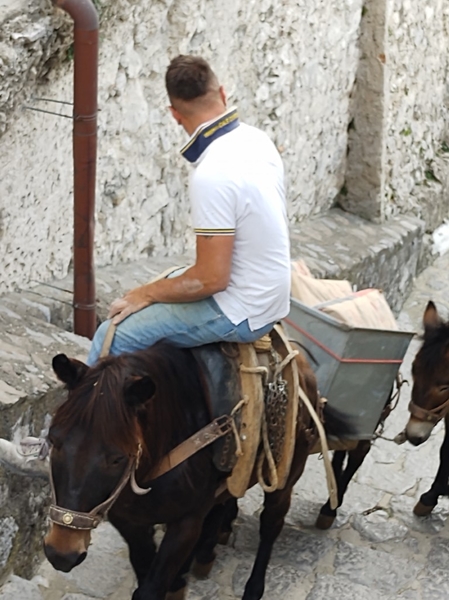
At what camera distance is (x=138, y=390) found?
9.37 feet

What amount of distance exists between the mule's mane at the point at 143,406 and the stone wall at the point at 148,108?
139 centimetres

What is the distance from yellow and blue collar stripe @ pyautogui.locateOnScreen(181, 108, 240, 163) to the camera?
304cm

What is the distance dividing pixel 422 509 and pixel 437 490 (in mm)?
134

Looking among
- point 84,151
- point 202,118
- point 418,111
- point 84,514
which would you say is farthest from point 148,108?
point 418,111

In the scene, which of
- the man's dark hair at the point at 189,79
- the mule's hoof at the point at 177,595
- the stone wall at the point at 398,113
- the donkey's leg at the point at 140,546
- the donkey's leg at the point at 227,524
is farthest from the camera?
the stone wall at the point at 398,113

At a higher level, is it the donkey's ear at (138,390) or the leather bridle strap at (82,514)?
the donkey's ear at (138,390)

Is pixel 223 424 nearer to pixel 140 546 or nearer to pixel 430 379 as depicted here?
pixel 140 546

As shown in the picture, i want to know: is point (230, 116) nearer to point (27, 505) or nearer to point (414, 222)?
point (27, 505)

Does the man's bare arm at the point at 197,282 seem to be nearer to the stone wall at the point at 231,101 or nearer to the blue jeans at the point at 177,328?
the blue jeans at the point at 177,328

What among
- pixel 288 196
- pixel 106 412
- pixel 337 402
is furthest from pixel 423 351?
pixel 288 196

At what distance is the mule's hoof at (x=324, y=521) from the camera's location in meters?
4.69

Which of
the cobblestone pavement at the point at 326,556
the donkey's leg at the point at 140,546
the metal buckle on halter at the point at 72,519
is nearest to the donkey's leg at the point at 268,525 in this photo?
the cobblestone pavement at the point at 326,556

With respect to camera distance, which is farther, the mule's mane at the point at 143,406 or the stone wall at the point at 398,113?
the stone wall at the point at 398,113

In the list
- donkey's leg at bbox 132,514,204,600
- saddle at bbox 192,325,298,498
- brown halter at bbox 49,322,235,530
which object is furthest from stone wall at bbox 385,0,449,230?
donkey's leg at bbox 132,514,204,600
